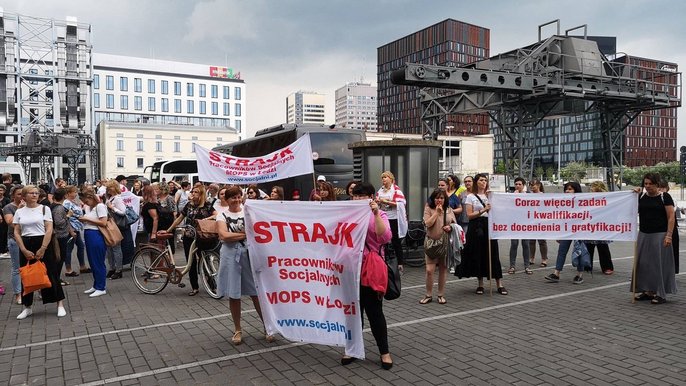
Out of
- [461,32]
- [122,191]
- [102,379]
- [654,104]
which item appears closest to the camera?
[102,379]

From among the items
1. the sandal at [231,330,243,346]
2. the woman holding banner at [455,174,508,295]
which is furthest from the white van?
the woman holding banner at [455,174,508,295]

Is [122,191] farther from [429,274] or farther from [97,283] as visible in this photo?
[429,274]

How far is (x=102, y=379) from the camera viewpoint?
16.6 feet

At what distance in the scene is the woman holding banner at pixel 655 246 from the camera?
7.82 metres

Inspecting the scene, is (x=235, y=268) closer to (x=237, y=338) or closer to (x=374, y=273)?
(x=237, y=338)

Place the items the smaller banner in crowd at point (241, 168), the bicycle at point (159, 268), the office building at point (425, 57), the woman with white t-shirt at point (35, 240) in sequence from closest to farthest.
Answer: the woman with white t-shirt at point (35, 240) < the bicycle at point (159, 268) < the smaller banner in crowd at point (241, 168) < the office building at point (425, 57)

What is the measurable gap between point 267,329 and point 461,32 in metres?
136

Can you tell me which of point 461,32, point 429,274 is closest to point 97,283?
point 429,274

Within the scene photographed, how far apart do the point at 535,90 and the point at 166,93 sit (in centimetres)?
9002

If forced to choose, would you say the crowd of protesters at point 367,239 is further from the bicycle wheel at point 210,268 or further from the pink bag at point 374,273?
the bicycle wheel at point 210,268

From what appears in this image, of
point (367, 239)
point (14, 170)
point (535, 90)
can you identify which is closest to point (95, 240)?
point (367, 239)

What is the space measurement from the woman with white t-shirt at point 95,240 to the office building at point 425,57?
117 m

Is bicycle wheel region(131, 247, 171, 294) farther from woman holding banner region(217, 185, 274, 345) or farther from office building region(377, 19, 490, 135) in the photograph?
office building region(377, 19, 490, 135)

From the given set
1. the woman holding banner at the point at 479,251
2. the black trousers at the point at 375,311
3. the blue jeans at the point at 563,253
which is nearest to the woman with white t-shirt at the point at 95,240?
the black trousers at the point at 375,311
